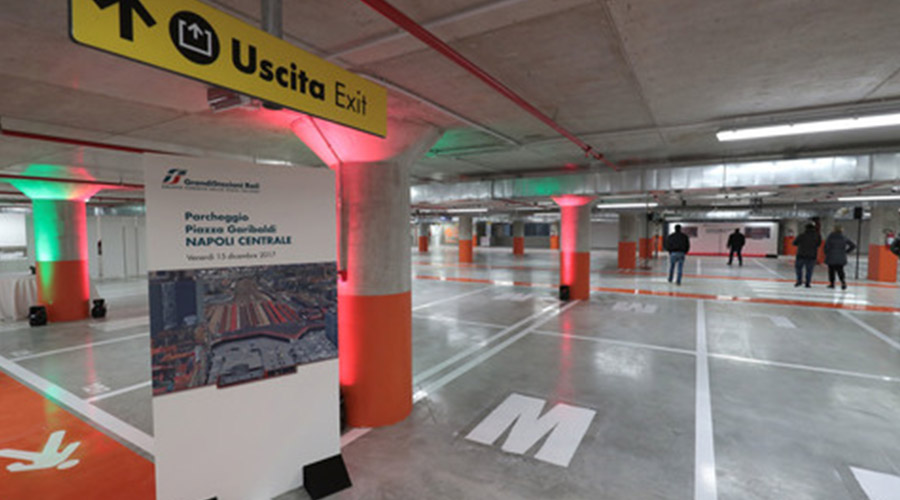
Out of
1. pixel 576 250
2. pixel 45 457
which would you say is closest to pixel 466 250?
pixel 576 250

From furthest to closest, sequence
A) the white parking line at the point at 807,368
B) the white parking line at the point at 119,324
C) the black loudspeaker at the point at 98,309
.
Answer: the black loudspeaker at the point at 98,309
the white parking line at the point at 119,324
the white parking line at the point at 807,368

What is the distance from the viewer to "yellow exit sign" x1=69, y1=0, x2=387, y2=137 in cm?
145

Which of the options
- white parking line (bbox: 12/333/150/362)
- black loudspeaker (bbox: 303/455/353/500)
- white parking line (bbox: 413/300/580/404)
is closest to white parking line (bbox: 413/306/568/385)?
white parking line (bbox: 413/300/580/404)

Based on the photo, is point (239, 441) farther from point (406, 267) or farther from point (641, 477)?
point (641, 477)

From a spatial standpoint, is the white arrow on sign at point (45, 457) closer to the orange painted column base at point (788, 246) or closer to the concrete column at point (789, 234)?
the concrete column at point (789, 234)

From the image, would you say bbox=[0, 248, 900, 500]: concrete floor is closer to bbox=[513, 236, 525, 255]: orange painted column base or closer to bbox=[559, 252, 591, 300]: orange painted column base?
bbox=[559, 252, 591, 300]: orange painted column base

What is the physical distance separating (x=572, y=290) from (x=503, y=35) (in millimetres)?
9892

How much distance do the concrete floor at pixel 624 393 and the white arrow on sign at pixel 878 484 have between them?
70 millimetres

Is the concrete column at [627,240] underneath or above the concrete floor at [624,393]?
above

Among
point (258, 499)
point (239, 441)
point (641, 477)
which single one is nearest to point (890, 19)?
point (641, 477)

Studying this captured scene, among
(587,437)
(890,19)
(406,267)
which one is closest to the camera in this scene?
(890,19)

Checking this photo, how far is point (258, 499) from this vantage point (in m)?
3.03

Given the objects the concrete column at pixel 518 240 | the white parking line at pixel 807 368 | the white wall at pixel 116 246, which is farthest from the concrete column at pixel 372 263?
the concrete column at pixel 518 240

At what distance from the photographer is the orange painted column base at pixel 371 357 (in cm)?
421
